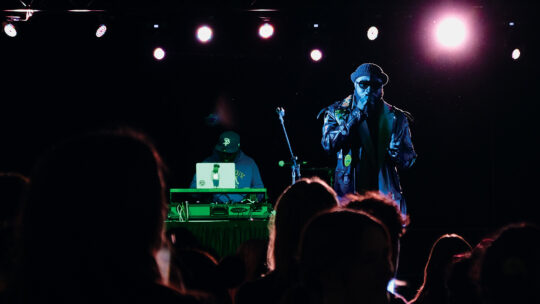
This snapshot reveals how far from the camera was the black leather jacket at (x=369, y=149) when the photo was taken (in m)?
6.57

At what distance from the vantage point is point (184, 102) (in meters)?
8.59

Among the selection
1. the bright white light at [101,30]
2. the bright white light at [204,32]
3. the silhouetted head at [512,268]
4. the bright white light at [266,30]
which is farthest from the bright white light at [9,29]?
the silhouetted head at [512,268]

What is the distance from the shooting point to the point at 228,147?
707 cm

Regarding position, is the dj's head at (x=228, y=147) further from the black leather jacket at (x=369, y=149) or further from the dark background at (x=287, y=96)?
the dark background at (x=287, y=96)

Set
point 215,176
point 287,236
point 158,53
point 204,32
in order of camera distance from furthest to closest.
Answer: point 158,53, point 204,32, point 215,176, point 287,236

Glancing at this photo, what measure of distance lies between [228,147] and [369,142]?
5.63 ft

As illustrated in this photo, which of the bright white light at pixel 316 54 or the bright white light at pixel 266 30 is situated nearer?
the bright white light at pixel 266 30

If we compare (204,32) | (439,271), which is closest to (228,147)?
(204,32)

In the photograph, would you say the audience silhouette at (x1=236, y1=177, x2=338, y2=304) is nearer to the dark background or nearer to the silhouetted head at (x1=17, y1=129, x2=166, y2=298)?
the silhouetted head at (x1=17, y1=129, x2=166, y2=298)

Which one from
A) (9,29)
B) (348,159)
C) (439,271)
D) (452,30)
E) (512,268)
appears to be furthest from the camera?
(452,30)

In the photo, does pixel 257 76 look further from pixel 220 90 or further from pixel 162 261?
pixel 162 261

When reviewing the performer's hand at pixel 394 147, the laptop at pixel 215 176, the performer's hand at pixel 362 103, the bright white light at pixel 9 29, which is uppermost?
the bright white light at pixel 9 29

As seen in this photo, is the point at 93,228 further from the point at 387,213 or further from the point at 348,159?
the point at 348,159

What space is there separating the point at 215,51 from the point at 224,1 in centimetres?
140
